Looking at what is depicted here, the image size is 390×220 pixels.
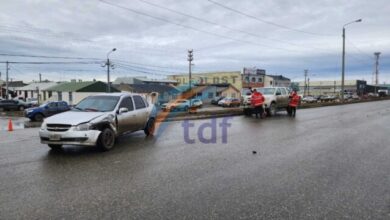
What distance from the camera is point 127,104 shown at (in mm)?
9945

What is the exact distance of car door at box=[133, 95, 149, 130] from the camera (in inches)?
415

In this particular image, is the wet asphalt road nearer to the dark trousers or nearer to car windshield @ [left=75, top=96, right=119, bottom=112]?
car windshield @ [left=75, top=96, right=119, bottom=112]

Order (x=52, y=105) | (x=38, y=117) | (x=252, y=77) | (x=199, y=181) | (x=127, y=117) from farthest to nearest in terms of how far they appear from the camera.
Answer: (x=252, y=77) → (x=52, y=105) → (x=38, y=117) → (x=127, y=117) → (x=199, y=181)

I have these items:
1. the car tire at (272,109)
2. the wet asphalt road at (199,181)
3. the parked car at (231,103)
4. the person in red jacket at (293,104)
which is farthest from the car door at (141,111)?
the parked car at (231,103)

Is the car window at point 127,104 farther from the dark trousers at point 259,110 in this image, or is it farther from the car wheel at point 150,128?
the dark trousers at point 259,110

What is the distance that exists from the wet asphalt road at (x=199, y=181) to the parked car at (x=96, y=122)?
42cm

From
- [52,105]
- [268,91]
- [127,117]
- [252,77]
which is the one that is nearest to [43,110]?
[52,105]

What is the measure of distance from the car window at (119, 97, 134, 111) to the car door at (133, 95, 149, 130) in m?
0.29

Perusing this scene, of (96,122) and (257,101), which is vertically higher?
(257,101)

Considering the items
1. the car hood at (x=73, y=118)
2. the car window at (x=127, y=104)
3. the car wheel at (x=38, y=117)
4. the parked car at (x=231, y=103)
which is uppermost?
the car window at (x=127, y=104)

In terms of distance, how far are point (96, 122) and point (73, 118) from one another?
0.61 meters

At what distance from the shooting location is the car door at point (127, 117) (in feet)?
30.4

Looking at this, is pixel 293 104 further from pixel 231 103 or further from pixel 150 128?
pixel 231 103

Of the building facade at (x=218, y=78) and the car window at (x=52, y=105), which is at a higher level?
the building facade at (x=218, y=78)
